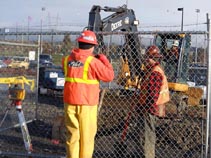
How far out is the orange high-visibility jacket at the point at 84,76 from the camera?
6.35 metres

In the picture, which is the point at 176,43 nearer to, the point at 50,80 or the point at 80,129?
the point at 50,80

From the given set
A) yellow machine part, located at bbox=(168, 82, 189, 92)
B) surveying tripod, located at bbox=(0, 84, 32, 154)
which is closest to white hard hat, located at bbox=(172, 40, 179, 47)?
yellow machine part, located at bbox=(168, 82, 189, 92)

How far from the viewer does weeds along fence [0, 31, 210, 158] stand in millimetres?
8188

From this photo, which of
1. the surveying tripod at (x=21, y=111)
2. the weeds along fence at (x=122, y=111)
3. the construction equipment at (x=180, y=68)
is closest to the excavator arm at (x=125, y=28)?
the weeds along fence at (x=122, y=111)

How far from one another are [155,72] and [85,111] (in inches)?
62.0

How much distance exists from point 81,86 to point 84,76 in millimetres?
148

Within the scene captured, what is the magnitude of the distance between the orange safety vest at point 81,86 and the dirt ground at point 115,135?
1573 mm

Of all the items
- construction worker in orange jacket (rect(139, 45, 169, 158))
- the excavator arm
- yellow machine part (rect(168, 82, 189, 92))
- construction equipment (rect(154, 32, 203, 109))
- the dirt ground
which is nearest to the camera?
construction worker in orange jacket (rect(139, 45, 169, 158))

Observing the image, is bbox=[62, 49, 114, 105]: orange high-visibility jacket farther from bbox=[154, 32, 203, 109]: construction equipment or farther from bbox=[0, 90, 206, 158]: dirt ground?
bbox=[154, 32, 203, 109]: construction equipment

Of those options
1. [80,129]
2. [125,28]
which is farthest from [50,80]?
[80,129]

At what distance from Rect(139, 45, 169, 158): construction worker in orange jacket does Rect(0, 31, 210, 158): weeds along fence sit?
109 mm

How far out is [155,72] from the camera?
7.37 meters

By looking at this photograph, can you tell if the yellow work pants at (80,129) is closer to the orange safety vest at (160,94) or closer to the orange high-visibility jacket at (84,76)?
the orange high-visibility jacket at (84,76)

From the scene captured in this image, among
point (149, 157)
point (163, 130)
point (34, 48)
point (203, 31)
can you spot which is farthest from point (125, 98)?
point (203, 31)
